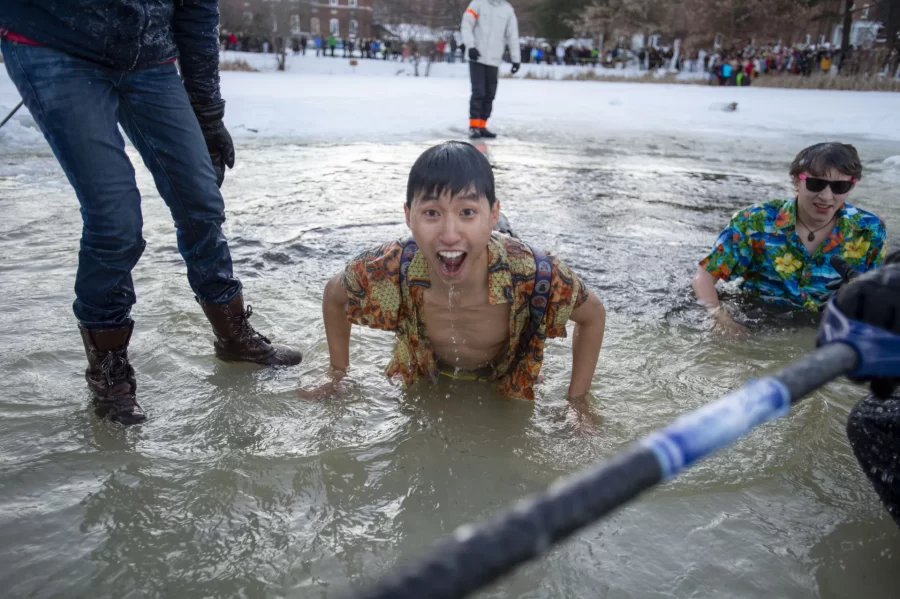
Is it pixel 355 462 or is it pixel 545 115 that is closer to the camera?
pixel 355 462

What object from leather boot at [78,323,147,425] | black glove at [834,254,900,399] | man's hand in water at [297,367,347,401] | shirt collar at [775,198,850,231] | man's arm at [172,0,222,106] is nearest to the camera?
black glove at [834,254,900,399]

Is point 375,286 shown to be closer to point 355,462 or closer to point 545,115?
point 355,462

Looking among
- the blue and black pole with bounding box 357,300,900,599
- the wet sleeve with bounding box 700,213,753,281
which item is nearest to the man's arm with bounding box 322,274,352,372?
the blue and black pole with bounding box 357,300,900,599

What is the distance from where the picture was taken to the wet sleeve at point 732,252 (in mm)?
3598

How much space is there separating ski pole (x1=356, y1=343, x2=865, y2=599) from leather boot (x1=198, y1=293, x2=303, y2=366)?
2.24m

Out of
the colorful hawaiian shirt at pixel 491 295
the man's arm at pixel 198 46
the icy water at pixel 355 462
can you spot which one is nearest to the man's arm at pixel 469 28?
the icy water at pixel 355 462

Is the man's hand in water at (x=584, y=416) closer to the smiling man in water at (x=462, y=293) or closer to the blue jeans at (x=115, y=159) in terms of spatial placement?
the smiling man in water at (x=462, y=293)

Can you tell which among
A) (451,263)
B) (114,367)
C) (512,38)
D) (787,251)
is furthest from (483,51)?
(114,367)

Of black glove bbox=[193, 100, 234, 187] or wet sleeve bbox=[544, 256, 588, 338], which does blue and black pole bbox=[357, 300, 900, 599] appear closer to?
wet sleeve bbox=[544, 256, 588, 338]

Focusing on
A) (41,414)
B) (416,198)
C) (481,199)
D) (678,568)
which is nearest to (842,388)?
(678,568)

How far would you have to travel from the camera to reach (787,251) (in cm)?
355

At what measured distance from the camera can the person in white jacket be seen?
8.86 metres

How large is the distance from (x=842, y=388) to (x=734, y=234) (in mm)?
1099

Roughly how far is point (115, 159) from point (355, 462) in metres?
1.23
